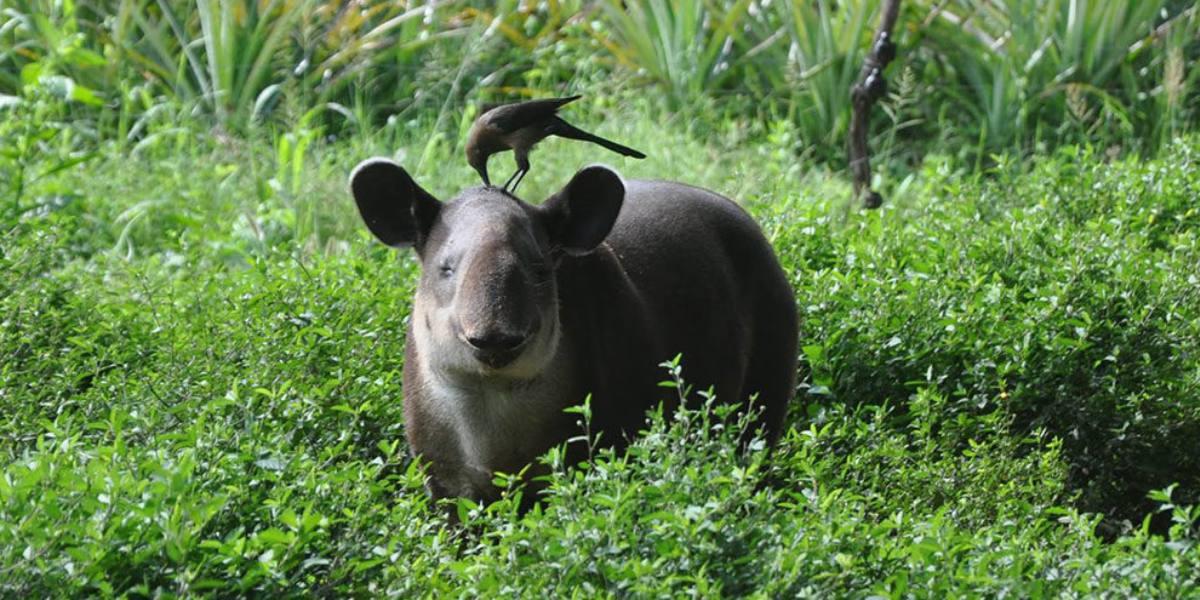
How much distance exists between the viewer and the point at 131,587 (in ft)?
12.0

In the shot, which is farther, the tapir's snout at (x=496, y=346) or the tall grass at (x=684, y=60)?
the tall grass at (x=684, y=60)

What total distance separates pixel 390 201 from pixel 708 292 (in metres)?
1.00

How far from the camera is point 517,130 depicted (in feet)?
16.4

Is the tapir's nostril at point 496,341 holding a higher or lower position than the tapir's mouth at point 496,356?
higher

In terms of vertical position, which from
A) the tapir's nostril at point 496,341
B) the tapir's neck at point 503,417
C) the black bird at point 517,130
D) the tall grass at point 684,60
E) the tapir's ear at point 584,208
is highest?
the black bird at point 517,130

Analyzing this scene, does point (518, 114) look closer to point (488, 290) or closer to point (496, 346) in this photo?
point (488, 290)

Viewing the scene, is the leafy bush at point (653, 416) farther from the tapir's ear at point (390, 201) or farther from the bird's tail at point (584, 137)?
the bird's tail at point (584, 137)

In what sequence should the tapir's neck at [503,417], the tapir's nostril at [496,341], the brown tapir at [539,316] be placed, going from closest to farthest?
the tapir's nostril at [496,341]
the brown tapir at [539,316]
the tapir's neck at [503,417]

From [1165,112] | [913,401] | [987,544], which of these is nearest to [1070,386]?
[913,401]

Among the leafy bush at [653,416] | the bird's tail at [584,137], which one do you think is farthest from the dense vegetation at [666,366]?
the bird's tail at [584,137]

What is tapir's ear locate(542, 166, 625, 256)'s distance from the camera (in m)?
4.83

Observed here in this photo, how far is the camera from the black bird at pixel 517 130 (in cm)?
497

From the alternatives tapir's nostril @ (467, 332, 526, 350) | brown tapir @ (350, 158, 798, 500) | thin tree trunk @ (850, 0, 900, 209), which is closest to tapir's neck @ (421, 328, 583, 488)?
brown tapir @ (350, 158, 798, 500)

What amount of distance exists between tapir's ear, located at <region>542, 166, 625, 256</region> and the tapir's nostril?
57cm
